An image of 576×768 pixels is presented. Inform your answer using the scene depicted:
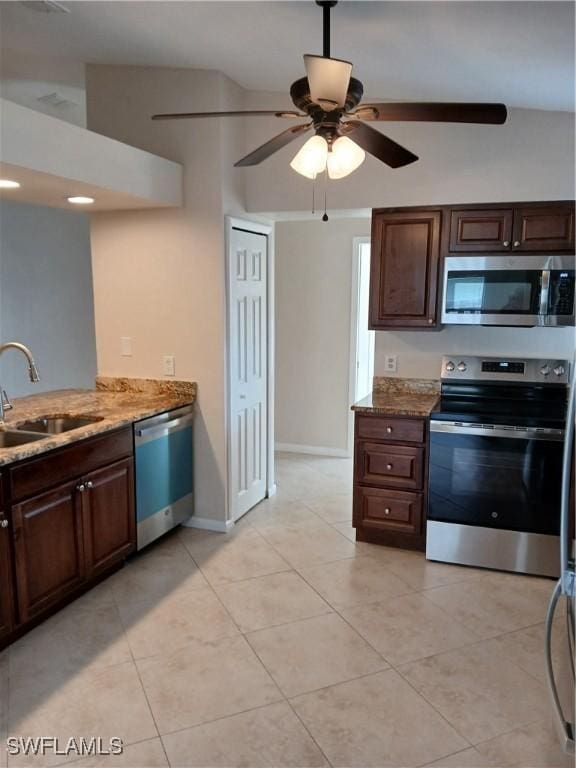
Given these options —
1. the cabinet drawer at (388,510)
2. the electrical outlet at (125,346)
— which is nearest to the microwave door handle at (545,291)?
the cabinet drawer at (388,510)

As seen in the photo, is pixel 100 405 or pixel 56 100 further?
pixel 56 100

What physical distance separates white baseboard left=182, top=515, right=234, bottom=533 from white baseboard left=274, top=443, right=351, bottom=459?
6.20 ft

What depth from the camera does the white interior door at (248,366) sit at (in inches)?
147

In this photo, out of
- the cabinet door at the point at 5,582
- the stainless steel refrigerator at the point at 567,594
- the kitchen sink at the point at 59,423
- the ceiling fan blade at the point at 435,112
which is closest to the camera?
the stainless steel refrigerator at the point at 567,594

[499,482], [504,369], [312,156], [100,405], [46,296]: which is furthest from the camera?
[46,296]

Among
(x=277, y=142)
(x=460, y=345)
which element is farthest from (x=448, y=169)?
(x=277, y=142)

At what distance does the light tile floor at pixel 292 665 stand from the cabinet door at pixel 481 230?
1922mm

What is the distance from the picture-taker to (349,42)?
2.45 m

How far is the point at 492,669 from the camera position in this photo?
94.8 inches

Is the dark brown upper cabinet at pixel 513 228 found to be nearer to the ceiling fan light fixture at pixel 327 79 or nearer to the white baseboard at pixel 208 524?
the ceiling fan light fixture at pixel 327 79

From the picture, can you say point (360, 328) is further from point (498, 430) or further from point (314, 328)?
point (498, 430)

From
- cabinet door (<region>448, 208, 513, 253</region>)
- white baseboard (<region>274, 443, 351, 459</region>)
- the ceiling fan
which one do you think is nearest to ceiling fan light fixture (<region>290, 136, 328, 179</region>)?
the ceiling fan

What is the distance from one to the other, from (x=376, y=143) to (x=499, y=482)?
1999 mm

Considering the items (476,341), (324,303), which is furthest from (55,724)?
(324,303)
